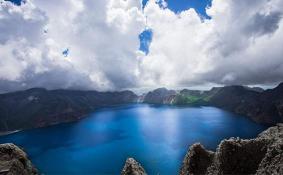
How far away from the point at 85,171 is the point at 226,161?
12439cm

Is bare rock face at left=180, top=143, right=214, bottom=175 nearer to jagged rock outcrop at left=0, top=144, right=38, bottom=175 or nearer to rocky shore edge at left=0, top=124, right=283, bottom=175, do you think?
rocky shore edge at left=0, top=124, right=283, bottom=175

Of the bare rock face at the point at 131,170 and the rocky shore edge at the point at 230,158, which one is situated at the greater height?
the rocky shore edge at the point at 230,158

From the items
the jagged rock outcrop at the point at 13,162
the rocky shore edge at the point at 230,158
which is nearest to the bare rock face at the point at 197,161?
the rocky shore edge at the point at 230,158

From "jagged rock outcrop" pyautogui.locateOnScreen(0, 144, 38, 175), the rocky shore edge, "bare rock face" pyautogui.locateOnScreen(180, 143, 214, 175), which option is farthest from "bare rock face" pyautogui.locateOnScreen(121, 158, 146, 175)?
"jagged rock outcrop" pyautogui.locateOnScreen(0, 144, 38, 175)

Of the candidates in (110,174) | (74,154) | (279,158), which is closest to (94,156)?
(74,154)

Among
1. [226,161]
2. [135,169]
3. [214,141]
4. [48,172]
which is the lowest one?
[48,172]

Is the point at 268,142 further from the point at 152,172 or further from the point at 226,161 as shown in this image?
the point at 152,172

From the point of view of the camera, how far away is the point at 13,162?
2552cm

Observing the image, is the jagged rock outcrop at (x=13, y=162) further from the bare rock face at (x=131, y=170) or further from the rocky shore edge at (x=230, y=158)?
the bare rock face at (x=131, y=170)

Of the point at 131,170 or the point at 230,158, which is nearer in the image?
the point at 230,158

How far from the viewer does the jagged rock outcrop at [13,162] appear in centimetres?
2443

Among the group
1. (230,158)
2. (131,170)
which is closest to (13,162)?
(131,170)

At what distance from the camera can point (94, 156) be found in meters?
173

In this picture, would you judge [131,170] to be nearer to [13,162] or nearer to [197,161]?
A: [197,161]
